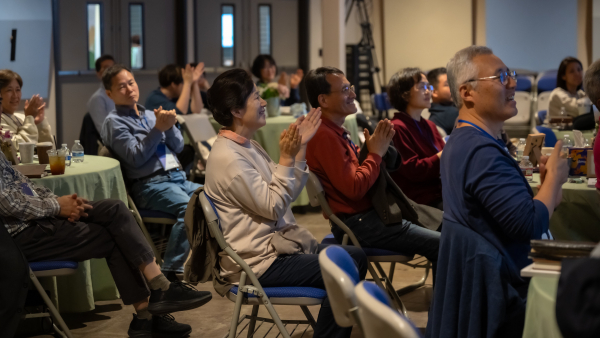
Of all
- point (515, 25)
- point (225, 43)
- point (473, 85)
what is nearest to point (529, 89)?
point (515, 25)

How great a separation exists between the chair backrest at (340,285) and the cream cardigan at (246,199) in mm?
829

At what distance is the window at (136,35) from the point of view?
857cm

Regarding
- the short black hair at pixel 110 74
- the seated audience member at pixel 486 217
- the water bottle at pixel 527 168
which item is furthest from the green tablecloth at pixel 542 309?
the short black hair at pixel 110 74

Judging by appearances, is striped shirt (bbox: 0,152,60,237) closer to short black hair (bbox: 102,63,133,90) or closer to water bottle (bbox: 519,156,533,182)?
short black hair (bbox: 102,63,133,90)

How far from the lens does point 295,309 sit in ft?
11.5

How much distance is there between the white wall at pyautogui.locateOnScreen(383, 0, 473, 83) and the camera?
1098cm

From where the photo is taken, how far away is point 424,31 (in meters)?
11.3

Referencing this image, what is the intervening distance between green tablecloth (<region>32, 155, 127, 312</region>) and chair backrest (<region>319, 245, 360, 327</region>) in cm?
199

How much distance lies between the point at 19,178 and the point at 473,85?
197 cm

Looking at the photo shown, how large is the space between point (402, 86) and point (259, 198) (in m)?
1.52

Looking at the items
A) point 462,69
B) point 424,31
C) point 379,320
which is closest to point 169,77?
point 462,69

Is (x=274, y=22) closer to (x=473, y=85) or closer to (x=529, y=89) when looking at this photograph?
(x=529, y=89)

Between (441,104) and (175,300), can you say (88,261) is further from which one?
(441,104)

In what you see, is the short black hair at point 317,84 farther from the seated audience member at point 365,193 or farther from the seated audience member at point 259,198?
the seated audience member at point 259,198
